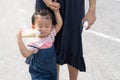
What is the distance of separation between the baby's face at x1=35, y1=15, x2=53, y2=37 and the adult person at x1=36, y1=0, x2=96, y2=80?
0.13 meters

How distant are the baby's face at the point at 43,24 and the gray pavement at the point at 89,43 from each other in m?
1.33

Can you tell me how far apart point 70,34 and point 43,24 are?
0.46 metres

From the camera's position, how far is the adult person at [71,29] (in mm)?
2984

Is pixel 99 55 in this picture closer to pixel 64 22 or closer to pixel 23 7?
pixel 64 22

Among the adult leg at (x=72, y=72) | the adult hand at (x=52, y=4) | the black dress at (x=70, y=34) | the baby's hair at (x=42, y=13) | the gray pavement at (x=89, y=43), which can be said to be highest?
the adult hand at (x=52, y=4)

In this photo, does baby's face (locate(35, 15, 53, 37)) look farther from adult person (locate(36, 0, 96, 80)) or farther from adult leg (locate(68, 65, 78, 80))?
adult leg (locate(68, 65, 78, 80))

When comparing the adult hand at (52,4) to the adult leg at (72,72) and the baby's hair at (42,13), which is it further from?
the adult leg at (72,72)

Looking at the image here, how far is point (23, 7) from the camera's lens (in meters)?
6.81

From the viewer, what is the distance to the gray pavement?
4109mm

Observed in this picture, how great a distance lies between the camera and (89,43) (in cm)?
504

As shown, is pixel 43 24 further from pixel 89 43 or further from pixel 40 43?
pixel 89 43

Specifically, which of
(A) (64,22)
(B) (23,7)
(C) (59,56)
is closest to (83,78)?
(C) (59,56)

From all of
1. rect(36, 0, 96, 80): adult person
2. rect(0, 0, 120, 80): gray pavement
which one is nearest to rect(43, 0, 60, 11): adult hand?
rect(36, 0, 96, 80): adult person

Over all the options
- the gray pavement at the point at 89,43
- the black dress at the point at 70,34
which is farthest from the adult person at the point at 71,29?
the gray pavement at the point at 89,43
